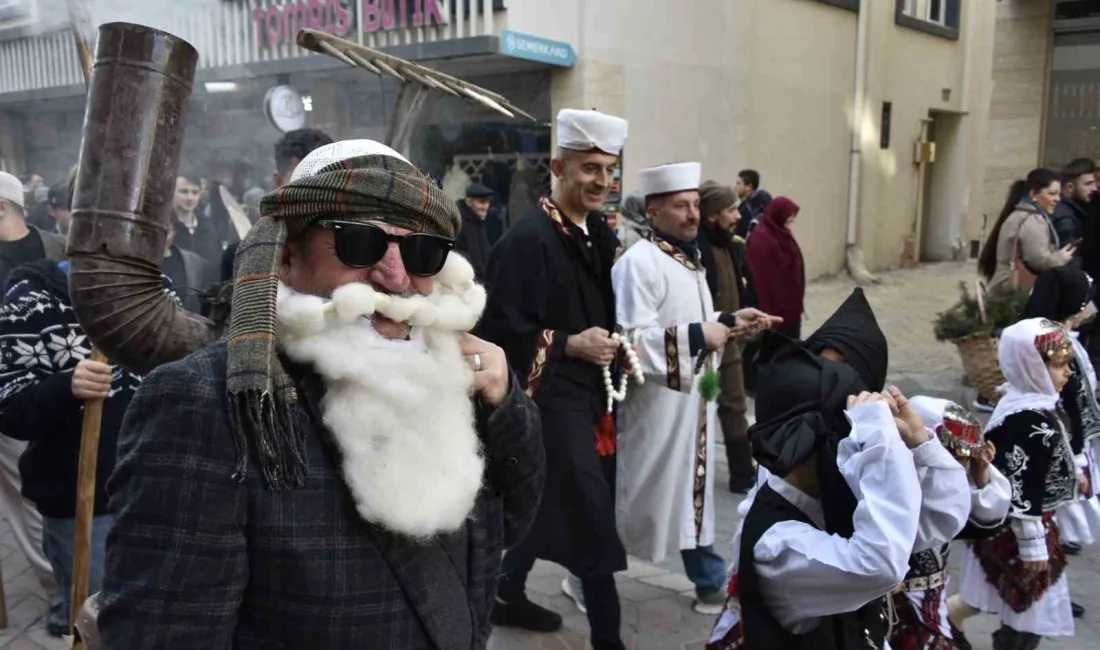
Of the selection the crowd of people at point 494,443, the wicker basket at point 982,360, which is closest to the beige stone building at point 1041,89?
the wicker basket at point 982,360

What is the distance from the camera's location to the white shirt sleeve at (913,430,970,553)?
237 cm

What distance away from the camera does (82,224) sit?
1.92 metres

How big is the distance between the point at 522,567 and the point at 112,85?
8.25 ft

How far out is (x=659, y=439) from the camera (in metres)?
3.96

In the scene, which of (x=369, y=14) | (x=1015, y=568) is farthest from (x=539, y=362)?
(x=369, y=14)

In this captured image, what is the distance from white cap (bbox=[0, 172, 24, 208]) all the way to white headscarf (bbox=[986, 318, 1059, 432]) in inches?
165

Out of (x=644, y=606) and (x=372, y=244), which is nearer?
(x=372, y=244)

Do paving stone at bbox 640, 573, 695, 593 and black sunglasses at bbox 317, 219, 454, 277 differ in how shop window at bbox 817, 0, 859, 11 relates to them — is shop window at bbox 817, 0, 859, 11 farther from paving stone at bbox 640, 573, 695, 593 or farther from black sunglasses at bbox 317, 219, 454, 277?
black sunglasses at bbox 317, 219, 454, 277

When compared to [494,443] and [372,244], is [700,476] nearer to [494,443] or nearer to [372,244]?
[494,443]

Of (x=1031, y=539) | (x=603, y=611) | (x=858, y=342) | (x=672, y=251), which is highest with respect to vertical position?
(x=672, y=251)

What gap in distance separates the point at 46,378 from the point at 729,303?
4.04 meters

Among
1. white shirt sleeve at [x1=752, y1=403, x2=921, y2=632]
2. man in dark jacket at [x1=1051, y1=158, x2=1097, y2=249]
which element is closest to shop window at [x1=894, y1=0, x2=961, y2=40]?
man in dark jacket at [x1=1051, y1=158, x2=1097, y2=249]

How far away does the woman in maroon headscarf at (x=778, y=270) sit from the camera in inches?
285

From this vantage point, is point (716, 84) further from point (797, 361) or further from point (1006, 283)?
point (797, 361)
